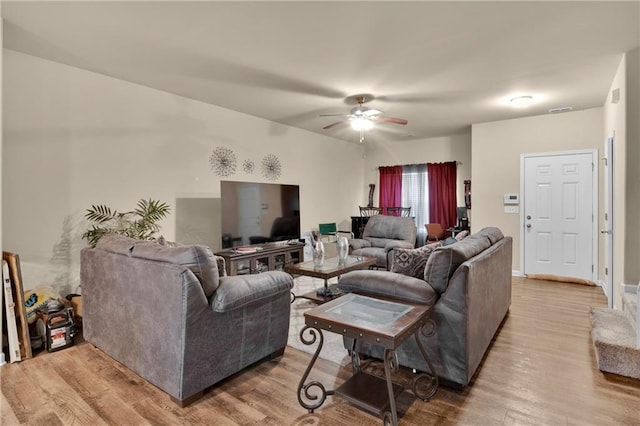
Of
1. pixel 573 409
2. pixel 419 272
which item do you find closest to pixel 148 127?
pixel 419 272

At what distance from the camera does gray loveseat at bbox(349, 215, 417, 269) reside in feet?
18.1

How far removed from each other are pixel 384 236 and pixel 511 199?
2.13 m

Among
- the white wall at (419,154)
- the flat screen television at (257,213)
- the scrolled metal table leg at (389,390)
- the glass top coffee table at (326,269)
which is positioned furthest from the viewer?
the white wall at (419,154)

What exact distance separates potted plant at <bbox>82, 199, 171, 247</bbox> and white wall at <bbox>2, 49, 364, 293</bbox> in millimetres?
86

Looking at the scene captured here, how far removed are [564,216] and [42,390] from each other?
6335 mm

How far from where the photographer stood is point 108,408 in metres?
2.03

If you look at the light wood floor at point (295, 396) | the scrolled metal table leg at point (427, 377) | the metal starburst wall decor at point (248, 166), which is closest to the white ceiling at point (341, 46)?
the metal starburst wall decor at point (248, 166)

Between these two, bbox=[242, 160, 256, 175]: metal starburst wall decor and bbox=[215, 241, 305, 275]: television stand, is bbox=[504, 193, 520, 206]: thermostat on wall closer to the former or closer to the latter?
bbox=[215, 241, 305, 275]: television stand

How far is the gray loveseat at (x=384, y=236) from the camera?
550 cm

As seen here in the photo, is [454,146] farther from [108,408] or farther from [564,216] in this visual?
[108,408]

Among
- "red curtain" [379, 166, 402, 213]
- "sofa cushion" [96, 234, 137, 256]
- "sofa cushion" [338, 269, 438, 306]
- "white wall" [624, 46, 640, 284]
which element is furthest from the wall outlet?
"sofa cushion" [96, 234, 137, 256]

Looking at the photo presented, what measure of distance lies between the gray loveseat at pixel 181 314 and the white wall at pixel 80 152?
98 cm

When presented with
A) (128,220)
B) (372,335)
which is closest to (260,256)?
(128,220)

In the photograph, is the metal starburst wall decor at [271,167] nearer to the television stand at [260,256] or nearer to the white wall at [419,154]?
the television stand at [260,256]
